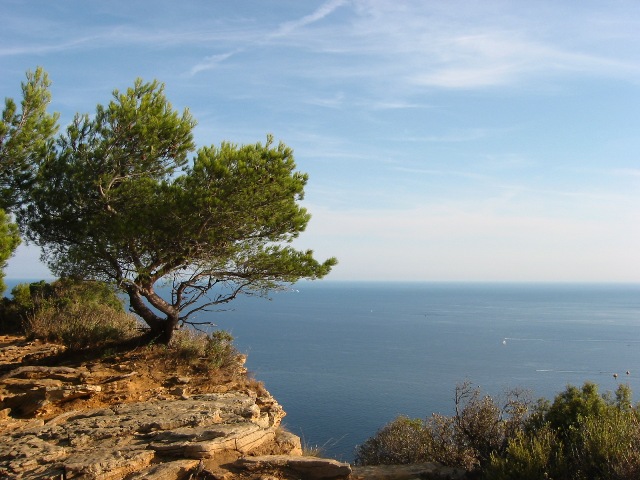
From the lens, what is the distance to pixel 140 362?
10.7 meters

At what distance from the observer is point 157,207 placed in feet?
34.7

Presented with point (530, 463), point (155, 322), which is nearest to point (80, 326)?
point (155, 322)

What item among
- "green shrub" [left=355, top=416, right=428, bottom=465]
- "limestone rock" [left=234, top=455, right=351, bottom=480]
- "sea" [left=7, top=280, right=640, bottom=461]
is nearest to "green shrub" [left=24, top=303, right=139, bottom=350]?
"sea" [left=7, top=280, right=640, bottom=461]

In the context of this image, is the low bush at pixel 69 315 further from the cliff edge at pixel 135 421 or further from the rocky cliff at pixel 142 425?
the rocky cliff at pixel 142 425

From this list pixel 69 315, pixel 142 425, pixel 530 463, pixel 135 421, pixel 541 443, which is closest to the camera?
pixel 530 463

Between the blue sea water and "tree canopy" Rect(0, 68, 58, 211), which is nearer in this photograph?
"tree canopy" Rect(0, 68, 58, 211)

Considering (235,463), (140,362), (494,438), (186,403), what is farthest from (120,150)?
(494,438)

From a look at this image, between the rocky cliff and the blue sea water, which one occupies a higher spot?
the rocky cliff

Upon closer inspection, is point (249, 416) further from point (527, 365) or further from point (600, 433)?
point (527, 365)

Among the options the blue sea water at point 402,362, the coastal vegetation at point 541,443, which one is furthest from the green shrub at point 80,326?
the coastal vegetation at point 541,443

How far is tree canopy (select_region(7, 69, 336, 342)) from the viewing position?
10523 mm

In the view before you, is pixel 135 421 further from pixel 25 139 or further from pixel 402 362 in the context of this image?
pixel 402 362

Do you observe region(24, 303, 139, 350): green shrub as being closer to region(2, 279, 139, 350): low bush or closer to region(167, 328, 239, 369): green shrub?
region(2, 279, 139, 350): low bush

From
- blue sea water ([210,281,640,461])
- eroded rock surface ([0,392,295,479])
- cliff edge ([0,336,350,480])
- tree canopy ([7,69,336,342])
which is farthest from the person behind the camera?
blue sea water ([210,281,640,461])
